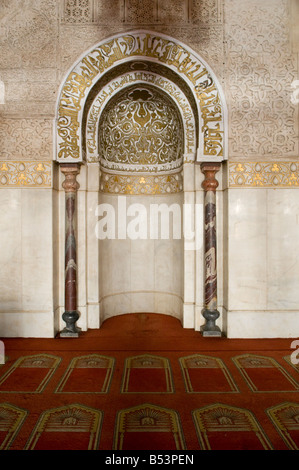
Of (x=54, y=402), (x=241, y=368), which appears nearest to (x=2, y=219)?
(x=54, y=402)

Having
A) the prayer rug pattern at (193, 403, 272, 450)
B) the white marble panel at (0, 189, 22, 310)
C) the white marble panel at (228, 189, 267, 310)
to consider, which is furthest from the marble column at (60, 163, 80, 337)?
the prayer rug pattern at (193, 403, 272, 450)

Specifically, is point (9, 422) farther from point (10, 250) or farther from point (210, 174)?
point (210, 174)

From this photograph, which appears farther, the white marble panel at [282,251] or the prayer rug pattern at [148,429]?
the white marble panel at [282,251]

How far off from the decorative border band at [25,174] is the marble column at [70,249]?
209 mm

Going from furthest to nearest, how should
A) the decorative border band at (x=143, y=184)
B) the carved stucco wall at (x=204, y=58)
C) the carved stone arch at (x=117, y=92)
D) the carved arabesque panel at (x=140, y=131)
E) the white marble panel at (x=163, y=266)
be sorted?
the white marble panel at (x=163, y=266), the decorative border band at (x=143, y=184), the carved arabesque panel at (x=140, y=131), the carved stone arch at (x=117, y=92), the carved stucco wall at (x=204, y=58)

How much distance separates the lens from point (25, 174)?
13.8 ft

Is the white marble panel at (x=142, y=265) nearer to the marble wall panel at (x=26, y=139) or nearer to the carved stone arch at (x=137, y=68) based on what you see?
the carved stone arch at (x=137, y=68)

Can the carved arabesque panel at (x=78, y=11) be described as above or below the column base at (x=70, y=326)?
above

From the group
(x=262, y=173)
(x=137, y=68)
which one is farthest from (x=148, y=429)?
(x=137, y=68)

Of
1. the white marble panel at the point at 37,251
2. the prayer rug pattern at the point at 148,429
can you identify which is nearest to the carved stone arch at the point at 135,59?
the white marble panel at the point at 37,251

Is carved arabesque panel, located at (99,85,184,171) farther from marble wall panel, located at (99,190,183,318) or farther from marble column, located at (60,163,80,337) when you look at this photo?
marble column, located at (60,163,80,337)

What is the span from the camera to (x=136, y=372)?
3.28 metres

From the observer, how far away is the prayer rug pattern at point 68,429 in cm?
218
